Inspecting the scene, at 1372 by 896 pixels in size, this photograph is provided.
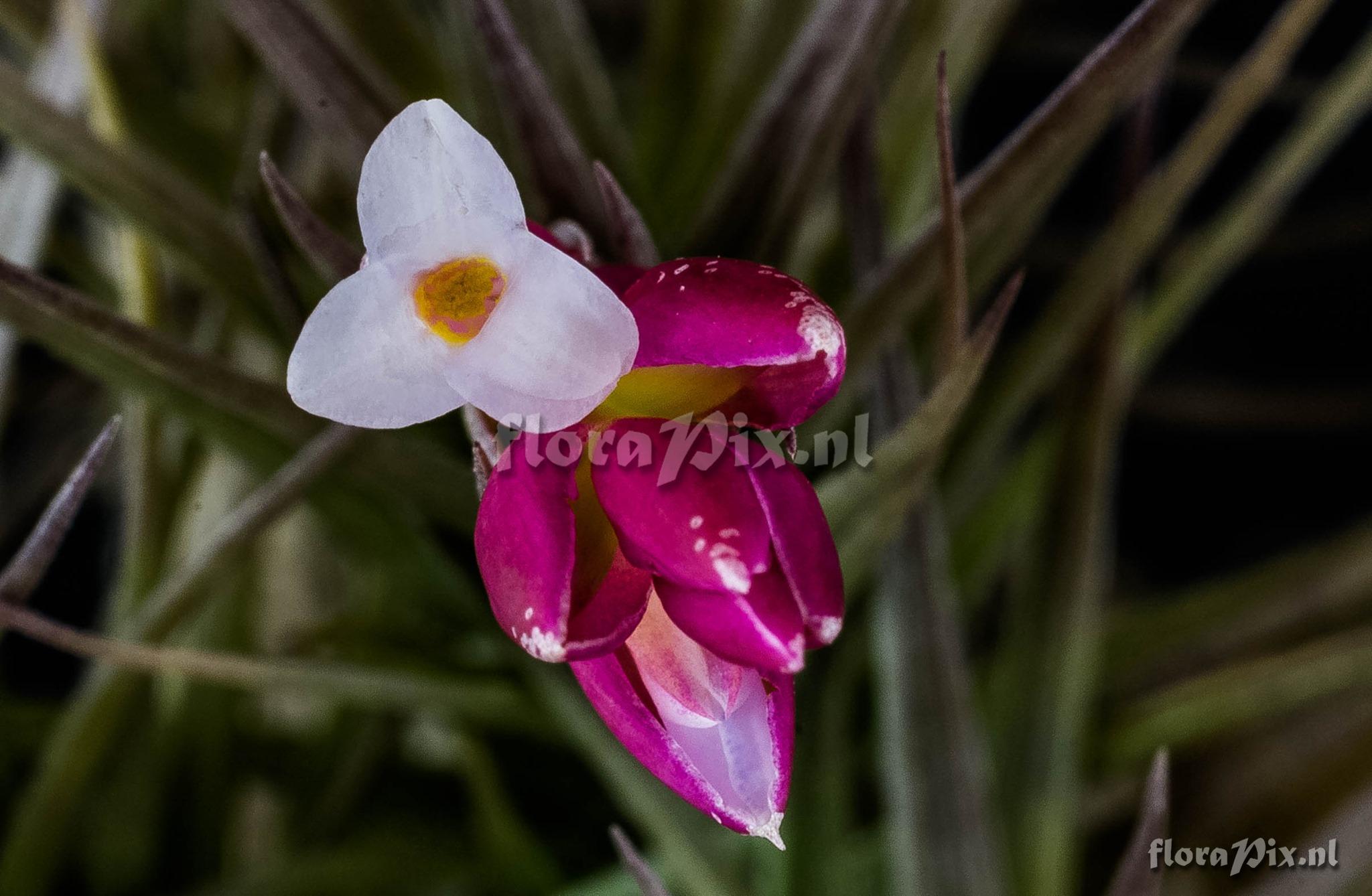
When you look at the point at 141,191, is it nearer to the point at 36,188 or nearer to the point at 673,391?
the point at 36,188

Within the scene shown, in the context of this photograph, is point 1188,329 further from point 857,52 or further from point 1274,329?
point 857,52

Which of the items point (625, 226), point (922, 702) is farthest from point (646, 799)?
point (625, 226)

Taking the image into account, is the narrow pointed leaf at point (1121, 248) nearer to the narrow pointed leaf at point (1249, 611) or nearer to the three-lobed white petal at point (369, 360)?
the narrow pointed leaf at point (1249, 611)

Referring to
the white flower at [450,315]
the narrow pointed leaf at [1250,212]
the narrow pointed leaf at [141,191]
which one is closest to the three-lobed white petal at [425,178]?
the white flower at [450,315]

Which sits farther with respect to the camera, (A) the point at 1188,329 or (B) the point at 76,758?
(A) the point at 1188,329

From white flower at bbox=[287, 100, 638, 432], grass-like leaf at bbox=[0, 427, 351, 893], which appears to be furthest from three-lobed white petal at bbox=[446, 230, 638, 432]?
grass-like leaf at bbox=[0, 427, 351, 893]

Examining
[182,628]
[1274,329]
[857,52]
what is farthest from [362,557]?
[1274,329]

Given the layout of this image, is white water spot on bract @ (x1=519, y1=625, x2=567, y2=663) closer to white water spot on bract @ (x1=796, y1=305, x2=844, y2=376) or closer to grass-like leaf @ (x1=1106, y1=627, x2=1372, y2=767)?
white water spot on bract @ (x1=796, y1=305, x2=844, y2=376)
